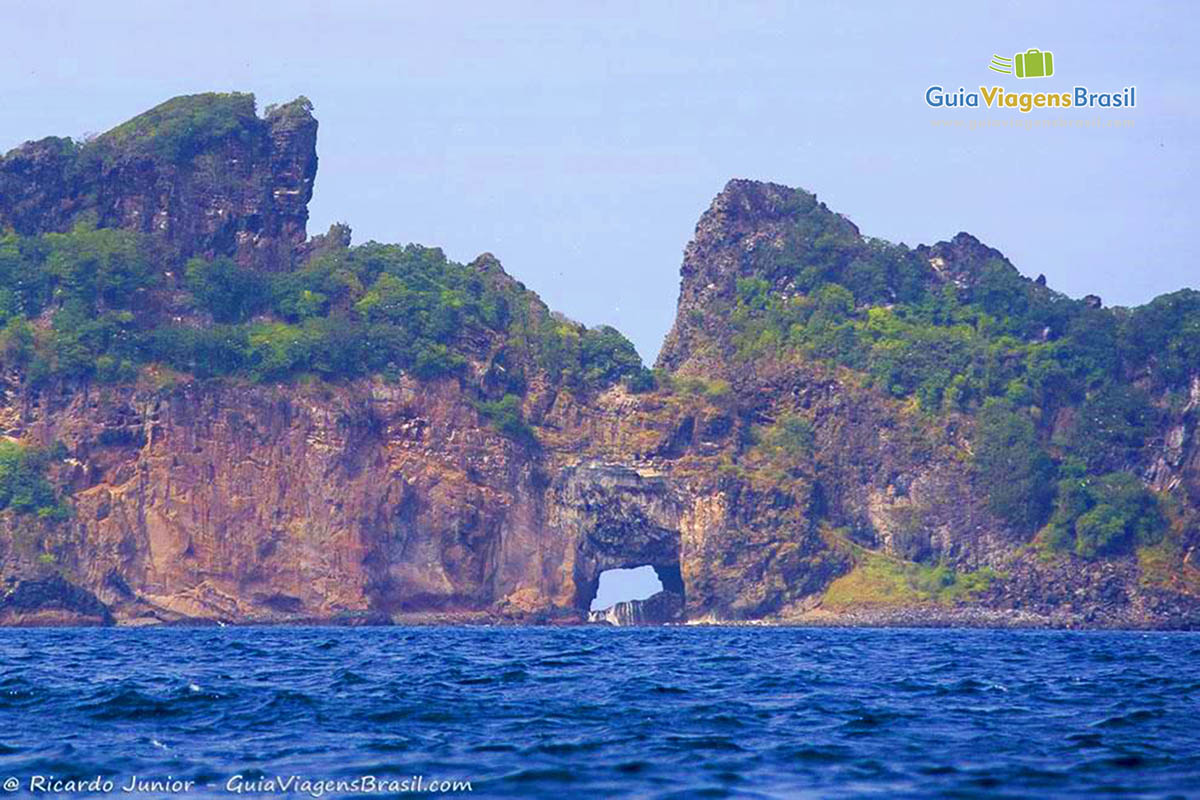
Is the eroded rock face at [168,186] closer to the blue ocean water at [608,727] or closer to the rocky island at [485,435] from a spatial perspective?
the rocky island at [485,435]

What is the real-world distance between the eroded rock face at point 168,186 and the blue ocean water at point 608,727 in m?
83.3

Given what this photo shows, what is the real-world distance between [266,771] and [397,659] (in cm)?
2587

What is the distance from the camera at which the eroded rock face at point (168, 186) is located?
421 feet

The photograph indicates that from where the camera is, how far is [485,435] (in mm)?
124625

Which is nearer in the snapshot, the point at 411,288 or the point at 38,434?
the point at 38,434

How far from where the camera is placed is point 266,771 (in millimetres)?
23703

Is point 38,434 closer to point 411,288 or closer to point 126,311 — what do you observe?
point 126,311

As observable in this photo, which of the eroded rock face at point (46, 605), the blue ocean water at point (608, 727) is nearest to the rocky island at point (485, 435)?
the eroded rock face at point (46, 605)

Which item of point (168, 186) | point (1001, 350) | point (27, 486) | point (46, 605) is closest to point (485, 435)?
point (168, 186)

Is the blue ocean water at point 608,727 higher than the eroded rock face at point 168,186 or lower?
lower

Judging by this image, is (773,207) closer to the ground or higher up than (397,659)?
higher up

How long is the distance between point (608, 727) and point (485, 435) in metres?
96.1

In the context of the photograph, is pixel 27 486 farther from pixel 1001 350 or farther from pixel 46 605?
pixel 1001 350

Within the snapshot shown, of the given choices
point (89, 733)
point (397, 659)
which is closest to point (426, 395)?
point (397, 659)
